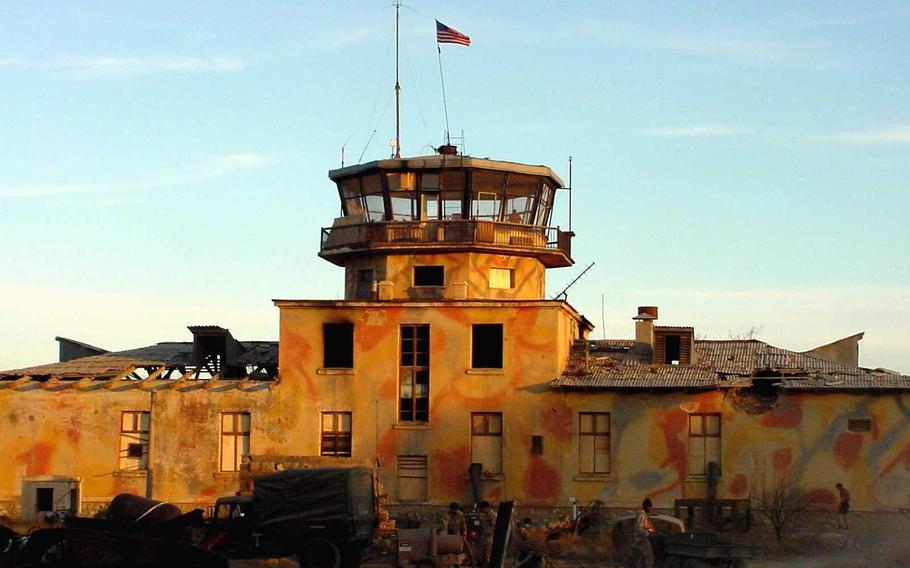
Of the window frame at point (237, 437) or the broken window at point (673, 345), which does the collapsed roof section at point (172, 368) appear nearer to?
the window frame at point (237, 437)

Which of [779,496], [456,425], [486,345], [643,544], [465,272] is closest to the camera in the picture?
[643,544]

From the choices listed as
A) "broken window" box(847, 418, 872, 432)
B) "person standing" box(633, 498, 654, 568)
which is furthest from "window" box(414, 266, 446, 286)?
"person standing" box(633, 498, 654, 568)

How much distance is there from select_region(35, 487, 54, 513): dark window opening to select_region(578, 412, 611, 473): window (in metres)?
17.5

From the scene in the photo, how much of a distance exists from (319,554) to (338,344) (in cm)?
1477

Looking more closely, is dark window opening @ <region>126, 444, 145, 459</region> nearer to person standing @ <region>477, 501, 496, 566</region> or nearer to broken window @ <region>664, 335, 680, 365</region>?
person standing @ <region>477, 501, 496, 566</region>

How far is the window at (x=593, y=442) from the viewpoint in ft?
161

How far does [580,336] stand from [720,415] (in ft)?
31.8

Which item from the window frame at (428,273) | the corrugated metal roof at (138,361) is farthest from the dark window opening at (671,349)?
the corrugated metal roof at (138,361)

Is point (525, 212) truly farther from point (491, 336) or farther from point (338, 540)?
point (338, 540)

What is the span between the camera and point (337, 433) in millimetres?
50188

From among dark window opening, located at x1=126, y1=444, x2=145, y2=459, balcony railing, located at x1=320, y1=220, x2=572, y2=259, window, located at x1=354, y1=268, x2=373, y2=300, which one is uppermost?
A: balcony railing, located at x1=320, y1=220, x2=572, y2=259

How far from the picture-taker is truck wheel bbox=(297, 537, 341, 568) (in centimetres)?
3709

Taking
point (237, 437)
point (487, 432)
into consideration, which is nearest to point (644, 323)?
point (487, 432)

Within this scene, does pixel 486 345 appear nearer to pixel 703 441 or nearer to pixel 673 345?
pixel 673 345
